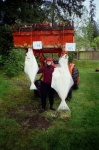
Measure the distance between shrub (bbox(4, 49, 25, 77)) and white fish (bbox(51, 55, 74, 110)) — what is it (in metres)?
8.20

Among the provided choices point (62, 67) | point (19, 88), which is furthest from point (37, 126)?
point (19, 88)

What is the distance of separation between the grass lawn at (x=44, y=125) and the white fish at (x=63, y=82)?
0.64 meters

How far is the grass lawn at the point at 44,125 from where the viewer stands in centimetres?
630

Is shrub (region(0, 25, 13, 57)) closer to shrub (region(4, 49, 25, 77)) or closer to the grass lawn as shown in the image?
shrub (region(4, 49, 25, 77))

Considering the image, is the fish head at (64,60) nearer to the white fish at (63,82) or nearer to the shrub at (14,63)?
Answer: the white fish at (63,82)

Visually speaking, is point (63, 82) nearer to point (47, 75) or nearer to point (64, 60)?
point (64, 60)

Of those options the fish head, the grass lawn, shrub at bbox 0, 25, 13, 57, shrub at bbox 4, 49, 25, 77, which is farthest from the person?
shrub at bbox 0, 25, 13, 57

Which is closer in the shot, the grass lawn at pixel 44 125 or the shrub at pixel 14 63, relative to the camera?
the grass lawn at pixel 44 125

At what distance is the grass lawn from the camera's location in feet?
20.7

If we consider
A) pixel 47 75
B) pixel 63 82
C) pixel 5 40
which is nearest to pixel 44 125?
pixel 63 82

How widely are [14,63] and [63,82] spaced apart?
364 inches

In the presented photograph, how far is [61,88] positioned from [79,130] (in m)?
1.23

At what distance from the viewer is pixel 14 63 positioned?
1656cm

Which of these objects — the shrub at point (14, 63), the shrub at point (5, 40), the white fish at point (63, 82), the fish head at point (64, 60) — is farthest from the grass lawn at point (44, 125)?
the shrub at point (5, 40)
